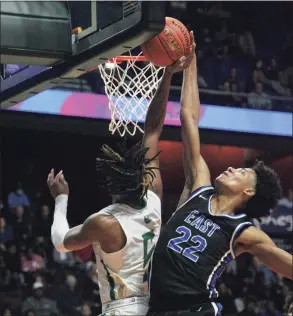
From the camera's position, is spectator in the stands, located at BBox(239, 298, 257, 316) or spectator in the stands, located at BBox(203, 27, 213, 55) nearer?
spectator in the stands, located at BBox(239, 298, 257, 316)

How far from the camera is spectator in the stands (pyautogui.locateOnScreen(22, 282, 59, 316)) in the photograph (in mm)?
8664

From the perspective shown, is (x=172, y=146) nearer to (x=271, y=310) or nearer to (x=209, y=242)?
(x=271, y=310)

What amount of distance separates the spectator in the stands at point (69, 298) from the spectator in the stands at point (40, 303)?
0.12 m

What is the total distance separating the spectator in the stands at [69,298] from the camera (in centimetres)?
891

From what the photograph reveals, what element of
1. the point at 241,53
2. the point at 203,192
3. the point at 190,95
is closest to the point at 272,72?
the point at 241,53

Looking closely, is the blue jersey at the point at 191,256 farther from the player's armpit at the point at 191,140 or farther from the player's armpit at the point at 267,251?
the player's armpit at the point at 191,140

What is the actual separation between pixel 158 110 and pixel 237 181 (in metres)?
0.66

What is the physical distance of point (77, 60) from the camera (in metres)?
3.92

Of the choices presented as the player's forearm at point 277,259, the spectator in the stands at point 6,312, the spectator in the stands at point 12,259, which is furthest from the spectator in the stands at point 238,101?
the player's forearm at point 277,259

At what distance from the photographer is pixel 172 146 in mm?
13547

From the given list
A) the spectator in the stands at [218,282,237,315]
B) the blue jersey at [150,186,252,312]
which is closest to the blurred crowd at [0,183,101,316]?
the spectator in the stands at [218,282,237,315]

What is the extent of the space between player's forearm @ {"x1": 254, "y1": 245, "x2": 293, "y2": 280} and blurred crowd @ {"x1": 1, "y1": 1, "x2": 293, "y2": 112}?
7.54 m

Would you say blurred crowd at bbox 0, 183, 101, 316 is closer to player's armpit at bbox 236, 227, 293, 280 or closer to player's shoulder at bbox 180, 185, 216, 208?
player's shoulder at bbox 180, 185, 216, 208

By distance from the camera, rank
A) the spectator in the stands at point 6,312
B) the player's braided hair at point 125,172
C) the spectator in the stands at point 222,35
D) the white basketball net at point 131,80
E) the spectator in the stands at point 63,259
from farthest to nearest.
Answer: the spectator in the stands at point 222,35 → the spectator in the stands at point 63,259 → the spectator in the stands at point 6,312 → the white basketball net at point 131,80 → the player's braided hair at point 125,172
